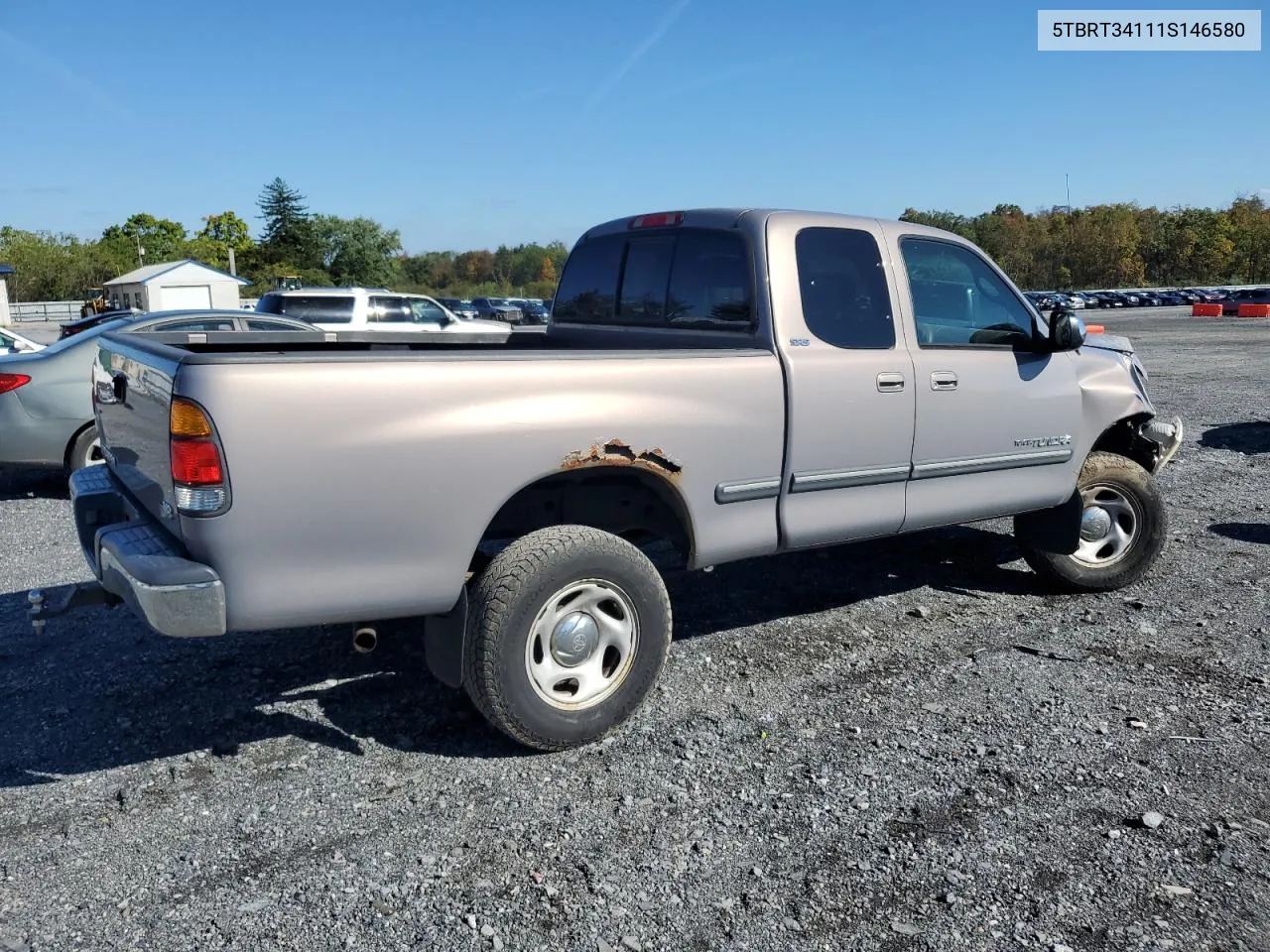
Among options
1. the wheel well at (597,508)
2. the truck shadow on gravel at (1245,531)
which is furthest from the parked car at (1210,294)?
the wheel well at (597,508)

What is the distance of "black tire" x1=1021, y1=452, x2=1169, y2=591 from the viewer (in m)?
5.92

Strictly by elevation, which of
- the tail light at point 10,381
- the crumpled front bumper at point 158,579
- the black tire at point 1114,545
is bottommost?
the black tire at point 1114,545

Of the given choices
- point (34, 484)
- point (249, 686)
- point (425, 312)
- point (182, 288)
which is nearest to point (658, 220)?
point (249, 686)

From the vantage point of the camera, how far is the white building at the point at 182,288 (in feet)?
178

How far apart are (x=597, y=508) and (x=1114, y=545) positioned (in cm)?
337

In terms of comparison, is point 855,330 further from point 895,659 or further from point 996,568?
point 996,568

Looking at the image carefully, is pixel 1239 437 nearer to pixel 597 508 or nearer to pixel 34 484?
pixel 597 508

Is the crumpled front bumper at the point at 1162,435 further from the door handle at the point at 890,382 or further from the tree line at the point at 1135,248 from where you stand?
the tree line at the point at 1135,248

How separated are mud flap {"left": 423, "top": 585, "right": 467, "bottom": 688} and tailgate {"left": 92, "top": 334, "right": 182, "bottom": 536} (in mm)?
975

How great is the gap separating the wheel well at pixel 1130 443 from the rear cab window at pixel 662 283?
8.82ft

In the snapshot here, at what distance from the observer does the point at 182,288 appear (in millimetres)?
55719

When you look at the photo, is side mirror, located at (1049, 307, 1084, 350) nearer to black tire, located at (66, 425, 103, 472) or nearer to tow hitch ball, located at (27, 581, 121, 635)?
tow hitch ball, located at (27, 581, 121, 635)

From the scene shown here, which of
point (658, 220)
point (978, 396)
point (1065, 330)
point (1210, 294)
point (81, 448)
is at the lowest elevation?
point (81, 448)

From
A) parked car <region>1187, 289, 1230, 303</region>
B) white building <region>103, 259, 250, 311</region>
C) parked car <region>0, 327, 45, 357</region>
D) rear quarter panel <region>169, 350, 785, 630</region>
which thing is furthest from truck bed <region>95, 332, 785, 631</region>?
parked car <region>1187, 289, 1230, 303</region>
